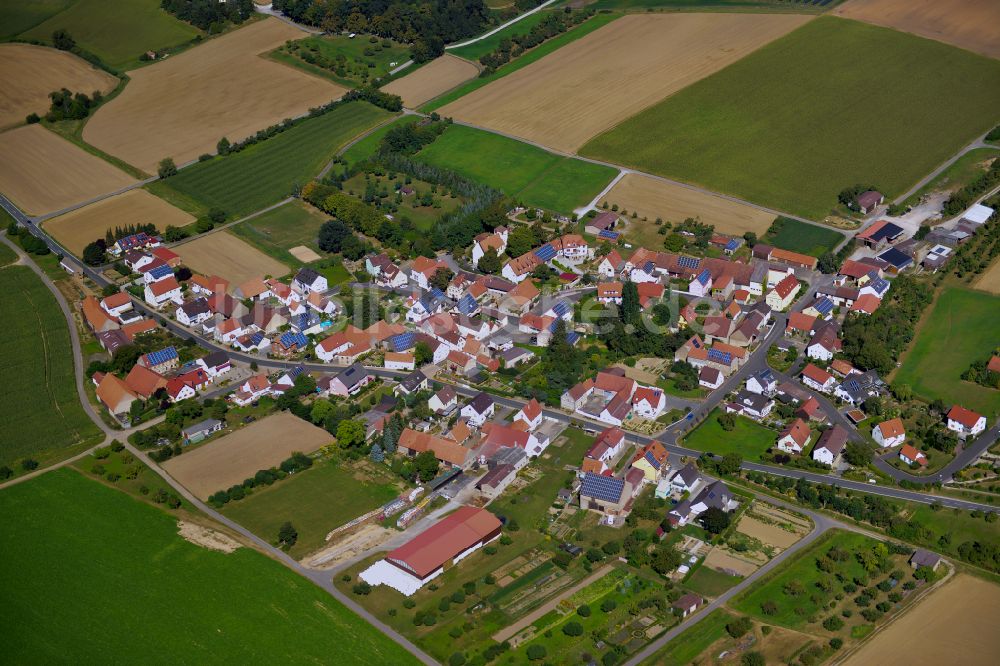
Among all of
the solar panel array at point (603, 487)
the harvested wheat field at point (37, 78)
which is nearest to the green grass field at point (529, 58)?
the harvested wheat field at point (37, 78)

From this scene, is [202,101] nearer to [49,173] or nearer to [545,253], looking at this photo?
[49,173]

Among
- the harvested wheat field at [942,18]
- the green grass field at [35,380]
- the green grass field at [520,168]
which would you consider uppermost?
the harvested wheat field at [942,18]

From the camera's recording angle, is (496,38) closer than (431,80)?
No

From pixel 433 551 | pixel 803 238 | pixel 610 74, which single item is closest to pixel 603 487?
pixel 433 551

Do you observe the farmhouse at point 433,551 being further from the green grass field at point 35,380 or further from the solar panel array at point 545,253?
the solar panel array at point 545,253

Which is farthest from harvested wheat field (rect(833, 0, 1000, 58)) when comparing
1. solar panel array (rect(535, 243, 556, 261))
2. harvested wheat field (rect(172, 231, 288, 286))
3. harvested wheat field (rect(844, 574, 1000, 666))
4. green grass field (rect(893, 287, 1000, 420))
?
harvested wheat field (rect(844, 574, 1000, 666))
